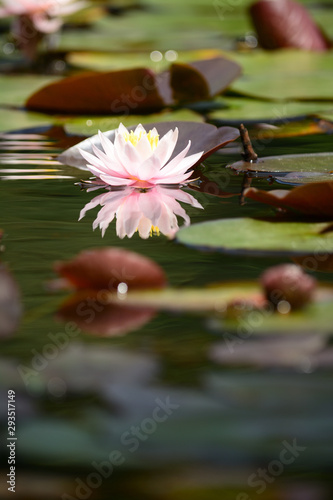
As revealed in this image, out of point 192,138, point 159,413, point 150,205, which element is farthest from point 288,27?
point 159,413

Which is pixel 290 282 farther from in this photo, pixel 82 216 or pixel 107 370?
pixel 82 216

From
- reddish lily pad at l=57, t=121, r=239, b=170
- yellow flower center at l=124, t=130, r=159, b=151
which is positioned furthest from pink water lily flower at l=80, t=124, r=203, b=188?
reddish lily pad at l=57, t=121, r=239, b=170

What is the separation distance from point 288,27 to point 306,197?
2.65 meters

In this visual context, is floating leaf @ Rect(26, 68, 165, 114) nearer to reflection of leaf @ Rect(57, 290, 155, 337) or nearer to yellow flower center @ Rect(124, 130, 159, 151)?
yellow flower center @ Rect(124, 130, 159, 151)

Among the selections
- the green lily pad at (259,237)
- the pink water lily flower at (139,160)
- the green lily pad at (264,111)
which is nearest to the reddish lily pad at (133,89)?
the green lily pad at (264,111)

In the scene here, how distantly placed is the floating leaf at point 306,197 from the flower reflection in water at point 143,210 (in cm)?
16

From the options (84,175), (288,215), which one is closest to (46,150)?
(84,175)

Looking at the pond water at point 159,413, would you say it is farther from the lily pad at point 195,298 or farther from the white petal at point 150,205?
the white petal at point 150,205

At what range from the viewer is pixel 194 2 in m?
5.17

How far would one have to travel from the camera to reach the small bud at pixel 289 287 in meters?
1.01

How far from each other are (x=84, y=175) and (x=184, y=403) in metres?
1.21

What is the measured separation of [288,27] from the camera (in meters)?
3.85

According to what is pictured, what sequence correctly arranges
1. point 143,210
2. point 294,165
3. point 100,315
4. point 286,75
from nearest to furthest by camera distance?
point 100,315
point 143,210
point 294,165
point 286,75

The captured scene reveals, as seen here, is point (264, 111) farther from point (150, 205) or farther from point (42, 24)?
point (42, 24)
